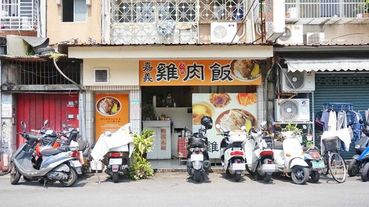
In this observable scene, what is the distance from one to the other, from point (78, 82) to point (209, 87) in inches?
161


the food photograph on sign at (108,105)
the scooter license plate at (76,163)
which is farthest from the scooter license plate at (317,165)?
the food photograph on sign at (108,105)

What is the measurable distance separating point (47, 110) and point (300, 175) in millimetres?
7809

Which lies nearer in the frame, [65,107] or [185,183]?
[185,183]

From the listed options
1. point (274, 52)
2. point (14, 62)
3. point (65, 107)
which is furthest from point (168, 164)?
point (14, 62)

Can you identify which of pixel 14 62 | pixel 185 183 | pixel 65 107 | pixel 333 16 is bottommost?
pixel 185 183

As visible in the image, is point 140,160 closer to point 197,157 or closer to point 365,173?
point 197,157

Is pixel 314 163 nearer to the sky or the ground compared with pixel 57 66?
nearer to the ground

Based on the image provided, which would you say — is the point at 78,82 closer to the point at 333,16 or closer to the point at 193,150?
the point at 193,150

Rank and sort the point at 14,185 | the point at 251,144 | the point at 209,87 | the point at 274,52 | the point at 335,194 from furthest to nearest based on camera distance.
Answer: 1. the point at 209,87
2. the point at 274,52
3. the point at 251,144
4. the point at 14,185
5. the point at 335,194

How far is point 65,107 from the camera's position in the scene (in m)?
14.1

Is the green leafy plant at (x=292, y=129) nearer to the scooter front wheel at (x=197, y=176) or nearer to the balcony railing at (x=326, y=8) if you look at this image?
the scooter front wheel at (x=197, y=176)

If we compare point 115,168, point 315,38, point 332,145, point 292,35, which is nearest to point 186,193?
point 115,168

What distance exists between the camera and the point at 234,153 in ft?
36.8

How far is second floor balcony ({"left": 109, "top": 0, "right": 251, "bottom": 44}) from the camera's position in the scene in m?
14.7
